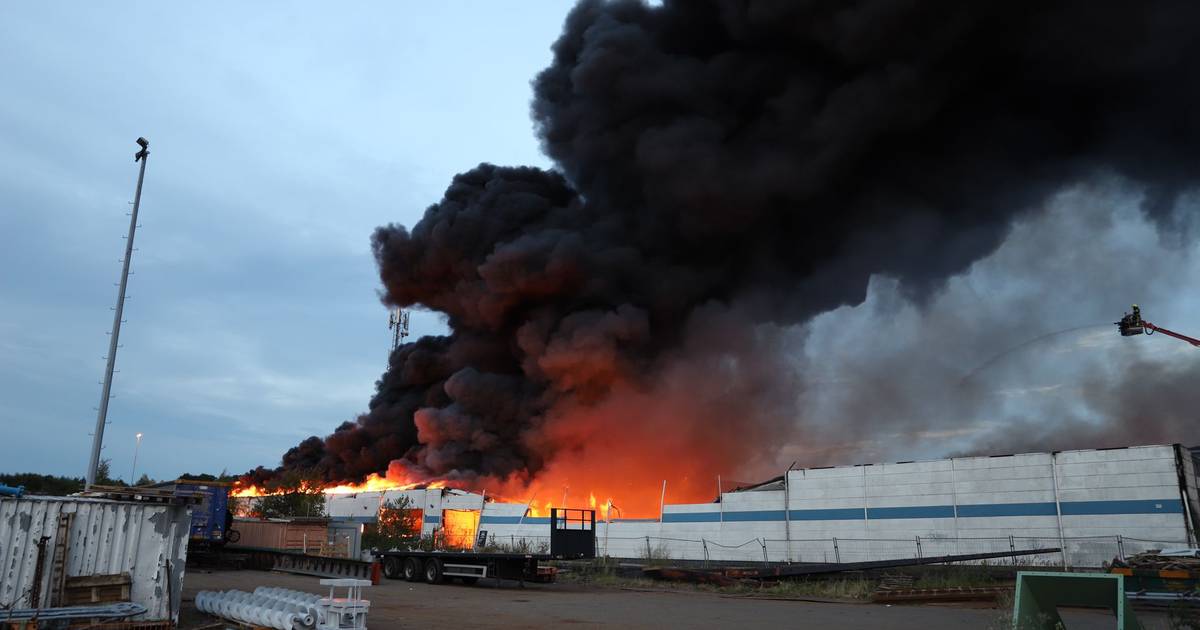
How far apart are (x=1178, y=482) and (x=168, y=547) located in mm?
28385

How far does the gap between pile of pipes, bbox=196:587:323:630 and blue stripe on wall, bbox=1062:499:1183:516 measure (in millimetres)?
25299

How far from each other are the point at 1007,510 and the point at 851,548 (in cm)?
586

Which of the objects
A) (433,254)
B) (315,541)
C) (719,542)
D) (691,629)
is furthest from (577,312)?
(691,629)

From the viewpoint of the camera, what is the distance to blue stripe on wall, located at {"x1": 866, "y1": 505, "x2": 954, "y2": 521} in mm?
28703

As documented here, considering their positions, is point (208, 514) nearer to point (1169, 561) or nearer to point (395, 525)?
point (395, 525)

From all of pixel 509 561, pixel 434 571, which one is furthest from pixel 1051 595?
pixel 434 571

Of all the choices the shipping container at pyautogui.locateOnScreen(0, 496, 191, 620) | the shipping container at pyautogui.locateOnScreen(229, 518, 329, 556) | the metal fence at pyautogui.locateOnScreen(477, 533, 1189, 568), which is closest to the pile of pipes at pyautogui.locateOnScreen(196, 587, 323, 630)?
the shipping container at pyautogui.locateOnScreen(0, 496, 191, 620)

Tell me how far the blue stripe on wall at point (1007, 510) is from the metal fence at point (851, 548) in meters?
0.87

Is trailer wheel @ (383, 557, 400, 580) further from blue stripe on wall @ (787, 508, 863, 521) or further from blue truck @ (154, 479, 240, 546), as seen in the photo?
blue stripe on wall @ (787, 508, 863, 521)

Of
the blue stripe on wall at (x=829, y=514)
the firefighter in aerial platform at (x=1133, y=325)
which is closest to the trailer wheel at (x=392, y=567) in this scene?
the blue stripe on wall at (x=829, y=514)

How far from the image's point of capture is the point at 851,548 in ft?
99.1

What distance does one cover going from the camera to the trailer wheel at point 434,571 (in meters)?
23.6

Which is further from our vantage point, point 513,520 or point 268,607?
point 513,520

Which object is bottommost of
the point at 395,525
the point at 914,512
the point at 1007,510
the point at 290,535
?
the point at 290,535
